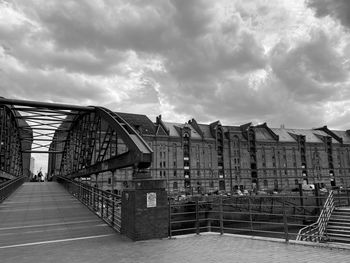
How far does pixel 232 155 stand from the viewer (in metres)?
80.2

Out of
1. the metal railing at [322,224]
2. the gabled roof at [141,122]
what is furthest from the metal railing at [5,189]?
the gabled roof at [141,122]

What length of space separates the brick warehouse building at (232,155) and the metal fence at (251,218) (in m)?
21.3

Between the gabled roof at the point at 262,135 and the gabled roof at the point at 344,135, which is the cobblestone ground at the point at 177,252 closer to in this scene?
the gabled roof at the point at 262,135

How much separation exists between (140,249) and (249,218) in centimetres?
2646

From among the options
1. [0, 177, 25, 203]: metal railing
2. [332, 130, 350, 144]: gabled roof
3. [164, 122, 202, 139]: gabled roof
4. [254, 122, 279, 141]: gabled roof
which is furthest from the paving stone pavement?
[332, 130, 350, 144]: gabled roof

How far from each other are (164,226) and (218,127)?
240 feet

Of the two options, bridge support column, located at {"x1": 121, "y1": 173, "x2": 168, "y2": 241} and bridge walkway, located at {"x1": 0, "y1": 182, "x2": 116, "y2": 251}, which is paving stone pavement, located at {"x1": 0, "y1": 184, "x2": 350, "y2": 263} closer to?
bridge walkway, located at {"x1": 0, "y1": 182, "x2": 116, "y2": 251}

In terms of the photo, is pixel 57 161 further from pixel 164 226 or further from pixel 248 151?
pixel 164 226

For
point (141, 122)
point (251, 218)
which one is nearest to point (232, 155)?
point (141, 122)

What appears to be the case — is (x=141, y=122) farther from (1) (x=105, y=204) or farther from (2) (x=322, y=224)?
(2) (x=322, y=224)

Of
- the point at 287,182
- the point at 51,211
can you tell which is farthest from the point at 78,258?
the point at 287,182

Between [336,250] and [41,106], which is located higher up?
[41,106]

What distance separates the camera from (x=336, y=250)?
6582 mm

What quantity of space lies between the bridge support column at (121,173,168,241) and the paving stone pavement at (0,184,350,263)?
334 millimetres
